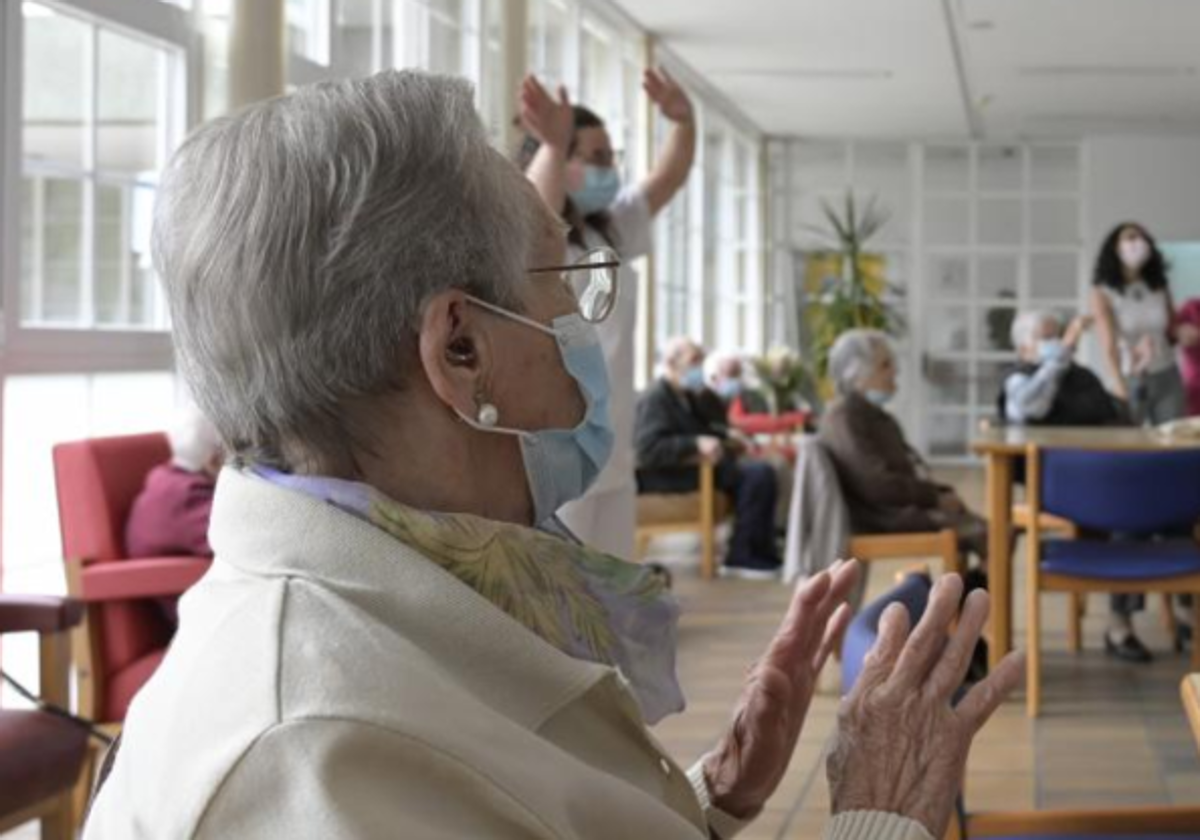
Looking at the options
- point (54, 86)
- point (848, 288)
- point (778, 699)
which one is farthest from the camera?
point (848, 288)

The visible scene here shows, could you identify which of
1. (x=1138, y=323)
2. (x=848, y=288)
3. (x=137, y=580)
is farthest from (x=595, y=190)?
(x=848, y=288)

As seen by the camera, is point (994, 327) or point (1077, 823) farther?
point (994, 327)

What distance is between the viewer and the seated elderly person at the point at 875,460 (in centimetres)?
600

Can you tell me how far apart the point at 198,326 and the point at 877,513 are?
16.2 feet

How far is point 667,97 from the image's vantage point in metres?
4.48

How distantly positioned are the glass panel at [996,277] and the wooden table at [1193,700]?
16.5 m

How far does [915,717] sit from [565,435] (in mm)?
341

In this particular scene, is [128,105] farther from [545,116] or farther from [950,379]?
[950,379]

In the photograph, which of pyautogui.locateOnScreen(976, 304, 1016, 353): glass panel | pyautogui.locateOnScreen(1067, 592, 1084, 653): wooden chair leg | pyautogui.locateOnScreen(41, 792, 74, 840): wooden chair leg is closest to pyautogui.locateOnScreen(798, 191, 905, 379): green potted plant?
pyautogui.locateOnScreen(976, 304, 1016, 353): glass panel

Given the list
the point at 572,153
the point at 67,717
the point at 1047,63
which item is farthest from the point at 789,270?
the point at 67,717

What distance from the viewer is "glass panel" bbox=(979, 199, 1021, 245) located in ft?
59.6

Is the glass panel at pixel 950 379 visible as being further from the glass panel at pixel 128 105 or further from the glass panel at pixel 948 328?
the glass panel at pixel 128 105

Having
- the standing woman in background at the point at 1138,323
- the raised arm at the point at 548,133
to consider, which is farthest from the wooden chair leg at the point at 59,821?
the standing woman in background at the point at 1138,323

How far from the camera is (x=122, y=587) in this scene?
12.5ft
